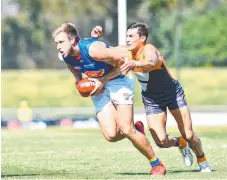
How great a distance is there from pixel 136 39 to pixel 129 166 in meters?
2.09

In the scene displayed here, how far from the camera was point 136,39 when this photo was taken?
10.9 metres

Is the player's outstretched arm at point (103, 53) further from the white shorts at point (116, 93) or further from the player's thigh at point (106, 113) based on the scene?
the player's thigh at point (106, 113)

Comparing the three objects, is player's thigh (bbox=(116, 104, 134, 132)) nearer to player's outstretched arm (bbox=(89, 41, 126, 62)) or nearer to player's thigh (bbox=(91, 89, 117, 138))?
player's thigh (bbox=(91, 89, 117, 138))

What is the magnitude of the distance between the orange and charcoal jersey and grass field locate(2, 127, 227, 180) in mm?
947

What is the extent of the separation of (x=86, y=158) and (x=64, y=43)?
344cm

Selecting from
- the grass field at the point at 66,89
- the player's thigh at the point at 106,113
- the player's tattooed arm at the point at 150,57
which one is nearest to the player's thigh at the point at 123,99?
the player's thigh at the point at 106,113

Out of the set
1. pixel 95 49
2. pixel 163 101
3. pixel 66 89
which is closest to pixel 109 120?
pixel 163 101

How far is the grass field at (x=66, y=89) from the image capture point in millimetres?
32938

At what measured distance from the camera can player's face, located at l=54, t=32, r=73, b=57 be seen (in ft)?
34.4

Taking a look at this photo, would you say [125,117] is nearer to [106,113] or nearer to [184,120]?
[106,113]

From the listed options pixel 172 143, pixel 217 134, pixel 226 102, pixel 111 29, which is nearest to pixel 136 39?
pixel 172 143

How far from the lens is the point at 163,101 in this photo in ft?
36.8

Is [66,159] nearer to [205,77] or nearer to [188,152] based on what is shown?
[188,152]

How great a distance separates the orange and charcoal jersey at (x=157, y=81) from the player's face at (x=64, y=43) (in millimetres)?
858
